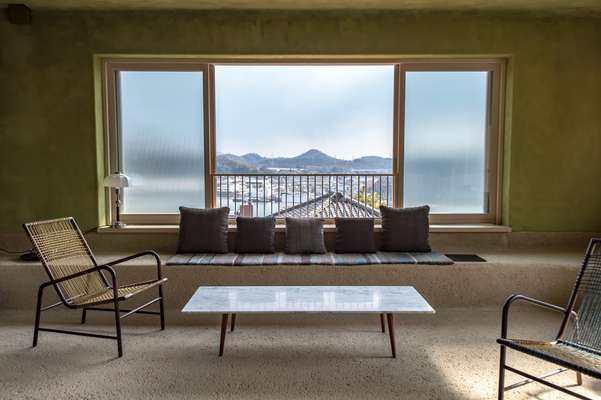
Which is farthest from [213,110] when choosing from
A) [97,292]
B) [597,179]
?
[597,179]

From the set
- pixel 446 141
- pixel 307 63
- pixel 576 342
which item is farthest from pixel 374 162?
pixel 576 342

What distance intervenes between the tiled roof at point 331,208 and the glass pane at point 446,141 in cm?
47

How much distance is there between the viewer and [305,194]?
5.10 meters

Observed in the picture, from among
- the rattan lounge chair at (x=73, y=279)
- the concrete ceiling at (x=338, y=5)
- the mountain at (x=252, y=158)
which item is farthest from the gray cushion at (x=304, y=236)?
the concrete ceiling at (x=338, y=5)

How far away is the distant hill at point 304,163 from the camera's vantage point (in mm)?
5047

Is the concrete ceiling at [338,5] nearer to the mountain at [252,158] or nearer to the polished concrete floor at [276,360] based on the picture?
the mountain at [252,158]

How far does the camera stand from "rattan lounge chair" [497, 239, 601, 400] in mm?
2312

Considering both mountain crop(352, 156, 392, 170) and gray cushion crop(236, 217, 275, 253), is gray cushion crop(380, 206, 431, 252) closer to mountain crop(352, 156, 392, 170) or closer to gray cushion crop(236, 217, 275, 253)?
mountain crop(352, 156, 392, 170)

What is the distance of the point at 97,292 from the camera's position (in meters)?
3.65

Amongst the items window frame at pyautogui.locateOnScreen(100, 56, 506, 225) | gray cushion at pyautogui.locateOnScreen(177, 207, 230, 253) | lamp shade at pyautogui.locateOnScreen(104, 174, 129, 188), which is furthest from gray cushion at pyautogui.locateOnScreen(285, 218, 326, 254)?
lamp shade at pyautogui.locateOnScreen(104, 174, 129, 188)

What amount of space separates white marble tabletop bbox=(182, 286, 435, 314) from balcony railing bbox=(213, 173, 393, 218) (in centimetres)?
158

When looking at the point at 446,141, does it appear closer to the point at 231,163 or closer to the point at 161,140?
the point at 231,163

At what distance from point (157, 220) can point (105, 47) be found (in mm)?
1806

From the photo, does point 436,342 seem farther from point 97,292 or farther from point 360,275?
point 97,292
